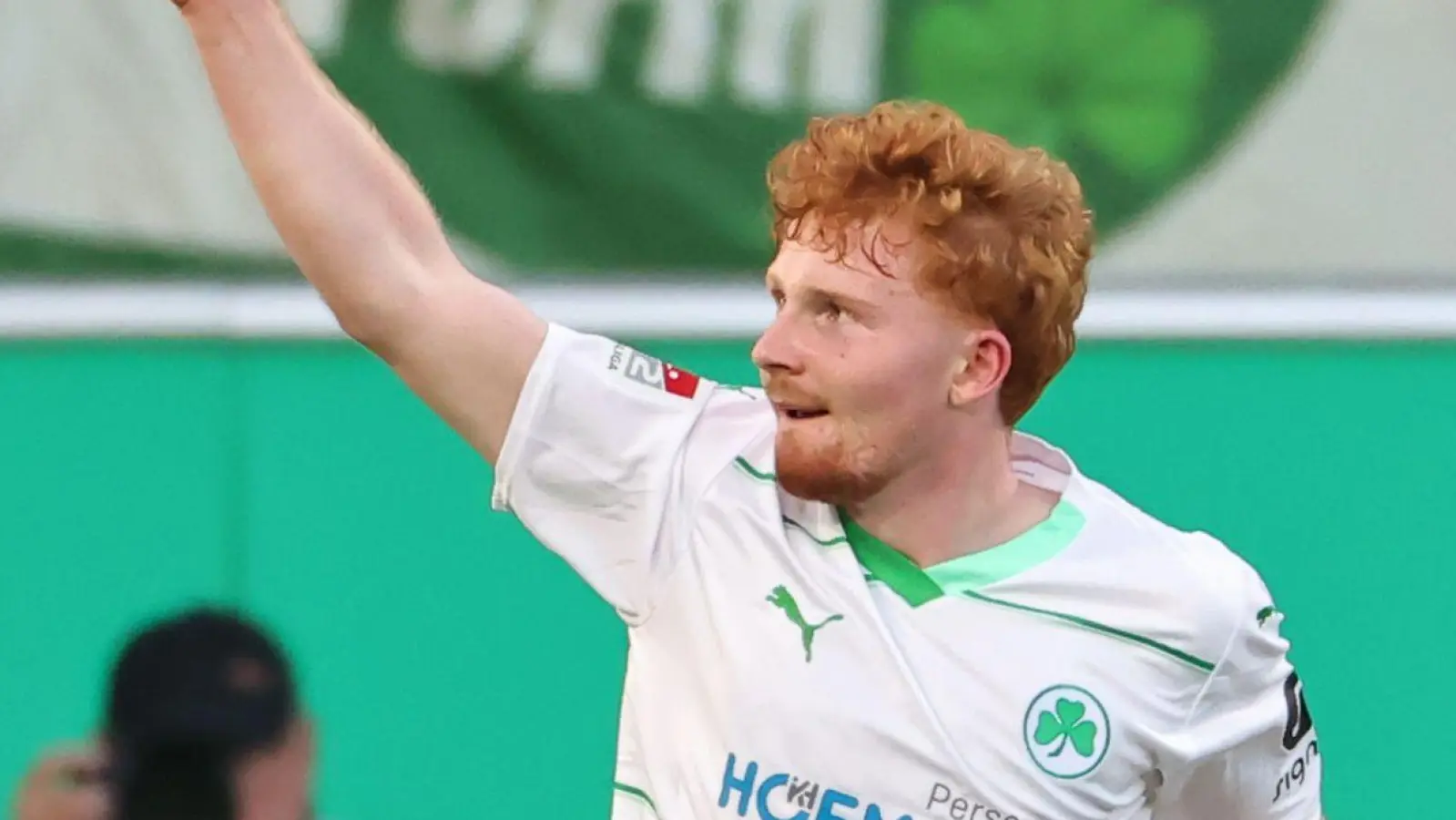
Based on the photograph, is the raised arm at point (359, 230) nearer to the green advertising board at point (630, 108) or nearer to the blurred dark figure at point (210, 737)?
the blurred dark figure at point (210, 737)

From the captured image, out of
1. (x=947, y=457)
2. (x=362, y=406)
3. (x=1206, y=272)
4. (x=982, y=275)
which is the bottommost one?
(x=362, y=406)

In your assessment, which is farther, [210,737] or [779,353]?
[210,737]

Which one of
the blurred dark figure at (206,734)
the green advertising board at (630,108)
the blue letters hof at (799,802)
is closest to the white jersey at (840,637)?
the blue letters hof at (799,802)

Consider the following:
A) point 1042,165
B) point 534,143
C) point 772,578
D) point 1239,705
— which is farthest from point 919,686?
point 534,143

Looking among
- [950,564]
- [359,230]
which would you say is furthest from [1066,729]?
[359,230]

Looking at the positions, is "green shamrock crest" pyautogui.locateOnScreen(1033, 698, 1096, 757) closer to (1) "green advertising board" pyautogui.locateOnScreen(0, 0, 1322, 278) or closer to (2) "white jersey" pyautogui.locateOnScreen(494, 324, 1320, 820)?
(2) "white jersey" pyautogui.locateOnScreen(494, 324, 1320, 820)

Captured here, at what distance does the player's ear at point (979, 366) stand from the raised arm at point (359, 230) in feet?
0.95

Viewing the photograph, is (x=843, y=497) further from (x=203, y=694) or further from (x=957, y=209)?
(x=203, y=694)

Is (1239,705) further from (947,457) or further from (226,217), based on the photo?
(226,217)

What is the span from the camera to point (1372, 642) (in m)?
2.15

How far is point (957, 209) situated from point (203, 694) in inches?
29.8

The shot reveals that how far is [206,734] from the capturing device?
1312mm

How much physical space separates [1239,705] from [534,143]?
1.21 meters

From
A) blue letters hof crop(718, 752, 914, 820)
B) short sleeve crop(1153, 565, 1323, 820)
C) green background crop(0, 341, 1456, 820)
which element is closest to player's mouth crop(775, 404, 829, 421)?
blue letters hof crop(718, 752, 914, 820)
